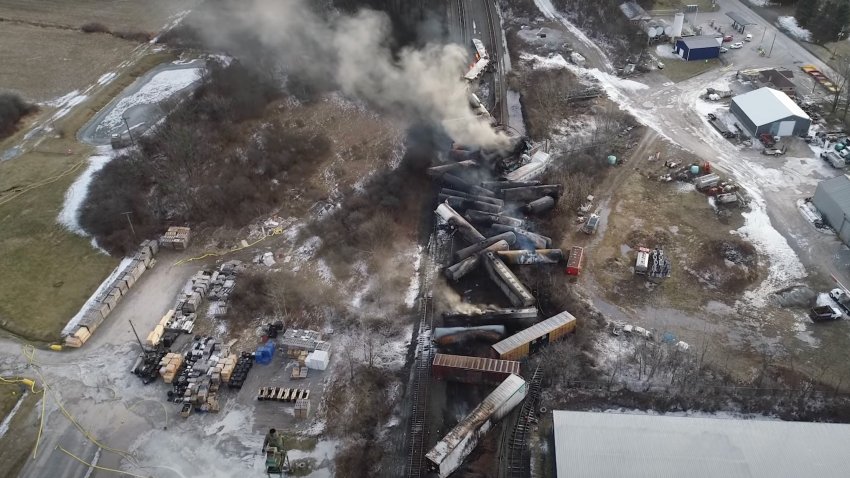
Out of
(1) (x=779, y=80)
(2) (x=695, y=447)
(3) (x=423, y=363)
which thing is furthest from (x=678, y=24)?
(2) (x=695, y=447)

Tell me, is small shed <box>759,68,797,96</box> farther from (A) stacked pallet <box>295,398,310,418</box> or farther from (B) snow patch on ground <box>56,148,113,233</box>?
(B) snow patch on ground <box>56,148,113,233</box>

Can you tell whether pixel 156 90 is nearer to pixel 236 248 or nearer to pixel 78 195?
pixel 78 195

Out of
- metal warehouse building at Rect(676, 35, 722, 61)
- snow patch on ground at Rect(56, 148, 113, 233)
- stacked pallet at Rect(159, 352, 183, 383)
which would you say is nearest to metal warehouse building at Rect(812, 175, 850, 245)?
metal warehouse building at Rect(676, 35, 722, 61)

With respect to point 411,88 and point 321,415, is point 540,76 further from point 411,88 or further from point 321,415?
point 321,415

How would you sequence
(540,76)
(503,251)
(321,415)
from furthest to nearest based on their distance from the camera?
(540,76), (503,251), (321,415)

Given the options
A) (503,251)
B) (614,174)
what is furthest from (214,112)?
(614,174)

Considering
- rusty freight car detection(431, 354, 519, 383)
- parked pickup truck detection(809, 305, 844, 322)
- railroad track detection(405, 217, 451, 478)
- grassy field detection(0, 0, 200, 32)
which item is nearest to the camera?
railroad track detection(405, 217, 451, 478)
